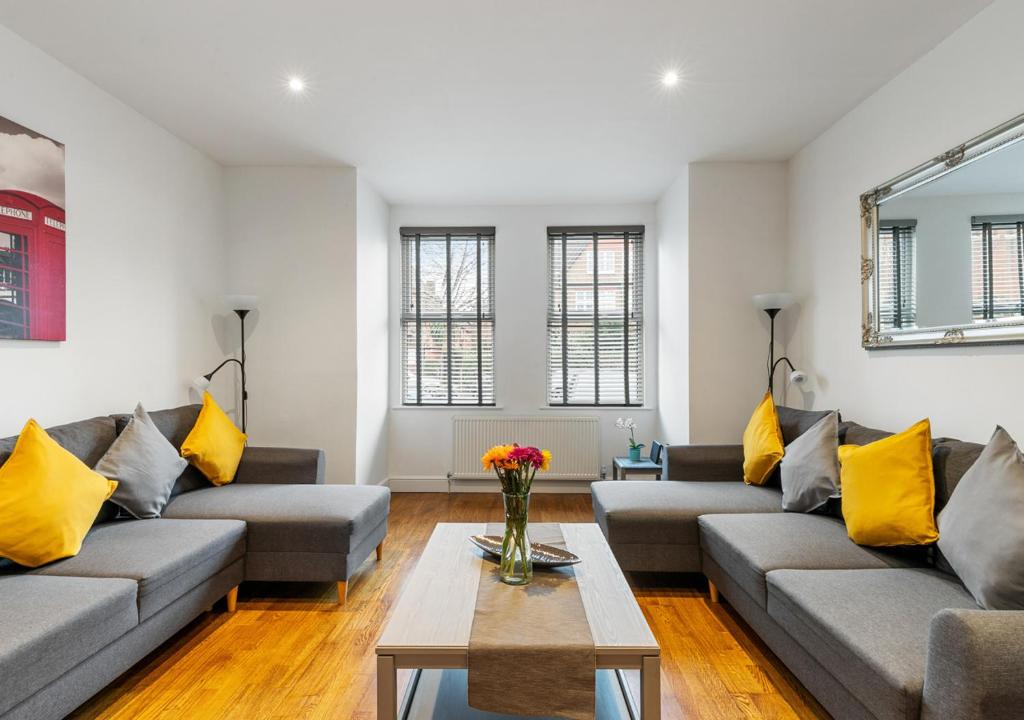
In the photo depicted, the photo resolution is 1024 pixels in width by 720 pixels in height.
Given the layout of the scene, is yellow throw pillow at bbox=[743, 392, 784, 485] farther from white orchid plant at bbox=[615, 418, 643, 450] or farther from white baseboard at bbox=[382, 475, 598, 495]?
white baseboard at bbox=[382, 475, 598, 495]

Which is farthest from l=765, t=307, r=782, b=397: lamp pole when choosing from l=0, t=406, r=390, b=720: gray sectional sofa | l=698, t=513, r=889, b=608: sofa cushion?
l=0, t=406, r=390, b=720: gray sectional sofa

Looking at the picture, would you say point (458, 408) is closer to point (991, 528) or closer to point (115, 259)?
point (115, 259)

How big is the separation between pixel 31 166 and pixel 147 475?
1.56 metres

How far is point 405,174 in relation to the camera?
4398 mm

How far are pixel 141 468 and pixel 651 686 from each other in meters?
2.52

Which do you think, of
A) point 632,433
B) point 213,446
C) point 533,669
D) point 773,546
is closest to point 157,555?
point 213,446

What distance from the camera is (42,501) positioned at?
2.13m

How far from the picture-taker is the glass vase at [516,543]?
2.02m

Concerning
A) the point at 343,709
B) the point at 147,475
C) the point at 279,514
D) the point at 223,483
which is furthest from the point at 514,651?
the point at 223,483

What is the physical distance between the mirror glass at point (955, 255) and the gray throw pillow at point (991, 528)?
2.13 feet

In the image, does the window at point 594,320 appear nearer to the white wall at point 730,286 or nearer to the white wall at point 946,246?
the white wall at point 730,286

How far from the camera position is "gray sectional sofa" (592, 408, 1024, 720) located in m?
1.30

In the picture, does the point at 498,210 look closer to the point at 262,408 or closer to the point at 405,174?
the point at 405,174

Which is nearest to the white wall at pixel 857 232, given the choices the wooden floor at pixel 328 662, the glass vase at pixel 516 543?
the wooden floor at pixel 328 662
